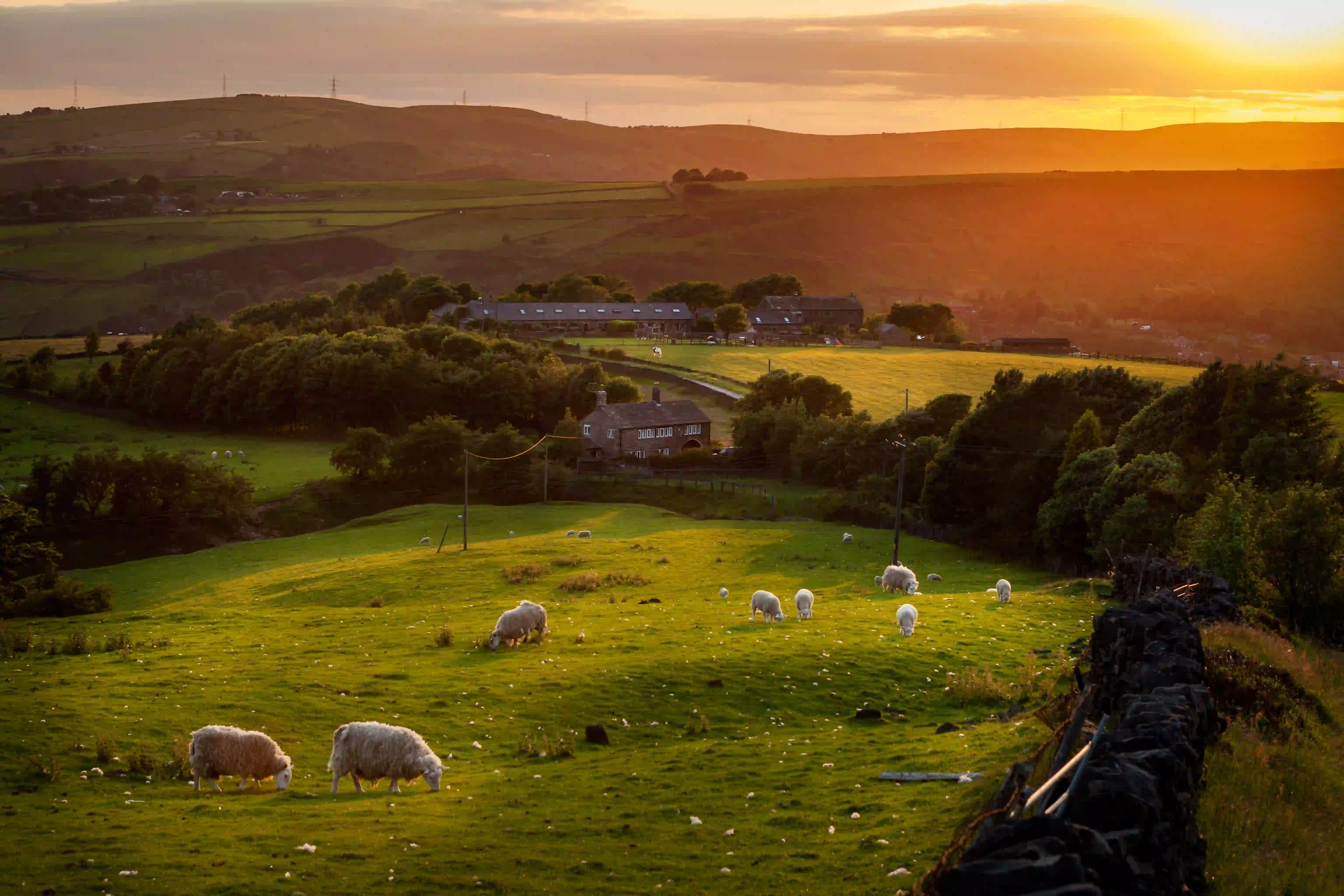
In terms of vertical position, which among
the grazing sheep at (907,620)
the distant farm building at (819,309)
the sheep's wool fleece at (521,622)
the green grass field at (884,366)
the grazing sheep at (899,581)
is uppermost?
the distant farm building at (819,309)

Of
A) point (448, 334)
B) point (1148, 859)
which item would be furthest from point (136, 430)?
point (1148, 859)

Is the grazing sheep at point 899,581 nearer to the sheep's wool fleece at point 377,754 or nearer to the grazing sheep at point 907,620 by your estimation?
the grazing sheep at point 907,620

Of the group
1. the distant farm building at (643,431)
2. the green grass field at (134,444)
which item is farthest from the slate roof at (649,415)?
the green grass field at (134,444)

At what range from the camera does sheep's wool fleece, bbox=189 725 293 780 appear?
1898 cm

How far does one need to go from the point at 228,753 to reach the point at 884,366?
374 feet

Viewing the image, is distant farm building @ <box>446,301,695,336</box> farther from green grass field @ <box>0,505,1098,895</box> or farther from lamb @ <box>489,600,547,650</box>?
lamb @ <box>489,600,547,650</box>

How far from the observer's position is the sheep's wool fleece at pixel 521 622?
3147 cm

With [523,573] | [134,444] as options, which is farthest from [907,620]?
[134,444]

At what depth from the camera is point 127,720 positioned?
22641 mm

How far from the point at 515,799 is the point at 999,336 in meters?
192

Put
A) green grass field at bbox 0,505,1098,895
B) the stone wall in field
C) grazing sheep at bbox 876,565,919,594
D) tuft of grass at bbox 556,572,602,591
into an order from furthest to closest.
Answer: tuft of grass at bbox 556,572,602,591 → grazing sheep at bbox 876,565,919,594 → green grass field at bbox 0,505,1098,895 → the stone wall in field

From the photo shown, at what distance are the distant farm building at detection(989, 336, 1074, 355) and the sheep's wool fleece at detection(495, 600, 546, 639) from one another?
119530 mm

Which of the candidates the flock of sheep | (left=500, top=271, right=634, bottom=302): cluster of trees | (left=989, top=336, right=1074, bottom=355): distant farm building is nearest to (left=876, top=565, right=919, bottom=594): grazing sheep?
the flock of sheep

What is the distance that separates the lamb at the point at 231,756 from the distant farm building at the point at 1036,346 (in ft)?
435
